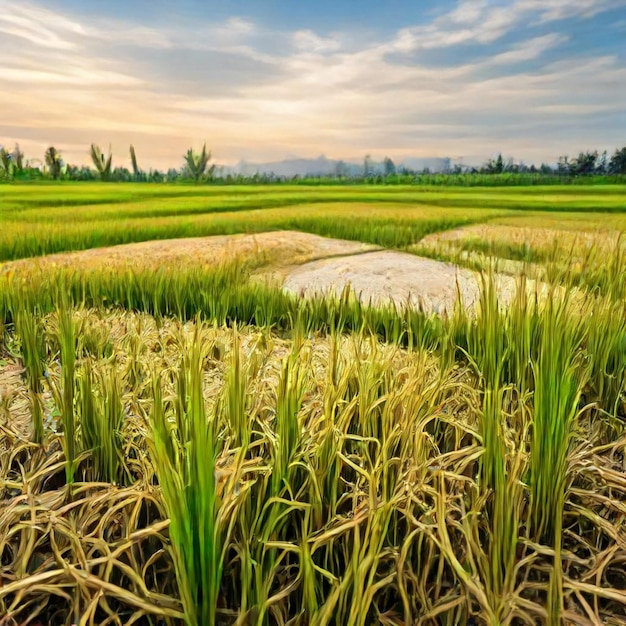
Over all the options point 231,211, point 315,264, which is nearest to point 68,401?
point 315,264

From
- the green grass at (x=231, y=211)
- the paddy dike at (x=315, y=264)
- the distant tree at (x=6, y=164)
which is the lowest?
the paddy dike at (x=315, y=264)

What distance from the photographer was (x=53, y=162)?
4.92 metres

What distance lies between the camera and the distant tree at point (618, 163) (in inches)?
162

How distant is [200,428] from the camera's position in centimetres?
49

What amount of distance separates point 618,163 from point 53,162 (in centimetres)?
454

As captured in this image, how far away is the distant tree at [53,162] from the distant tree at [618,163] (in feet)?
13.9

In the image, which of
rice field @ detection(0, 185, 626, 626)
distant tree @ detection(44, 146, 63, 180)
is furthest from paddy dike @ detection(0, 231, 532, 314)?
distant tree @ detection(44, 146, 63, 180)

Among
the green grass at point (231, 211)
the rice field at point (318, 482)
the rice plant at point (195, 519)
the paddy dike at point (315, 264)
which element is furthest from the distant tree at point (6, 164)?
the rice plant at point (195, 519)

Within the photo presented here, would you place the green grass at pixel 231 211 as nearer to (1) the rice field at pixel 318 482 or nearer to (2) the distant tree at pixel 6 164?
(2) the distant tree at pixel 6 164

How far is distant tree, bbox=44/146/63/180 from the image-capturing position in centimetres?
459

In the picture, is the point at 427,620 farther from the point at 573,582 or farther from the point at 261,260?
the point at 261,260

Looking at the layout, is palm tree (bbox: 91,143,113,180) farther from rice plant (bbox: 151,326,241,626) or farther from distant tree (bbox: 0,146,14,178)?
rice plant (bbox: 151,326,241,626)

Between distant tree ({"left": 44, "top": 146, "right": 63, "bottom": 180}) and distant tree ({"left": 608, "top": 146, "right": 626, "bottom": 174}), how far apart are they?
4.23 m

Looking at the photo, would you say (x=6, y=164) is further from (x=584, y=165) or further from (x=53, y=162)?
(x=584, y=165)
